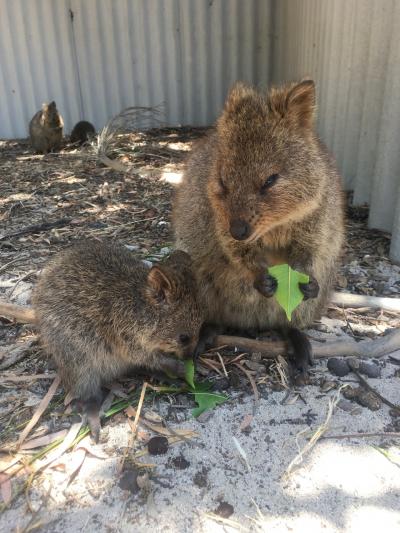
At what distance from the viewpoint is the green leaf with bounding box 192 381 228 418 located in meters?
2.49

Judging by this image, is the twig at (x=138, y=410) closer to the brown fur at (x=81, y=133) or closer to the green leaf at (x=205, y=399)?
the green leaf at (x=205, y=399)

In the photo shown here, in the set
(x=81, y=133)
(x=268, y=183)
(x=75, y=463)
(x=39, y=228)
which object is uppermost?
(x=268, y=183)

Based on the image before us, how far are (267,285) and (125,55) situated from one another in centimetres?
549

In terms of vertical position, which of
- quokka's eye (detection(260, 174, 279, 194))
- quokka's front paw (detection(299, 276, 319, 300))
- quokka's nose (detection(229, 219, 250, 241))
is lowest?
quokka's front paw (detection(299, 276, 319, 300))

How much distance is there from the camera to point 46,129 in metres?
6.41

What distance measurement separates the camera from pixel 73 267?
2721 millimetres

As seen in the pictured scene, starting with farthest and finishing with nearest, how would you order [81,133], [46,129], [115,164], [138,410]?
[81,133] → [46,129] → [115,164] → [138,410]

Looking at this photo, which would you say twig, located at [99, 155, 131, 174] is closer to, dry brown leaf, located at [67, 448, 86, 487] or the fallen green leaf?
the fallen green leaf

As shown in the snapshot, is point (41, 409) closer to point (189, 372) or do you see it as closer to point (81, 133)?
point (189, 372)

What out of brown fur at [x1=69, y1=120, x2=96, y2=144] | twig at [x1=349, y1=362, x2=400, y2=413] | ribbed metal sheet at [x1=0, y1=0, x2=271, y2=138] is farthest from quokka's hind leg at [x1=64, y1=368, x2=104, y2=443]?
ribbed metal sheet at [x1=0, y1=0, x2=271, y2=138]

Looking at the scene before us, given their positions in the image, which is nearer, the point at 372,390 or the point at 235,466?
the point at 235,466

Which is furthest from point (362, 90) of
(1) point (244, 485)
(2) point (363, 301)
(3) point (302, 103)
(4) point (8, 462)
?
(4) point (8, 462)

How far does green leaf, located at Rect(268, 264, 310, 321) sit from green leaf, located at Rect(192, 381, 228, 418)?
1.72ft

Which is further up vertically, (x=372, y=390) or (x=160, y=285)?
(x=160, y=285)
